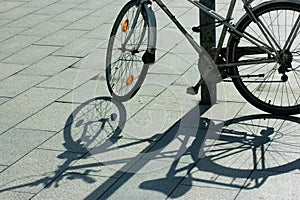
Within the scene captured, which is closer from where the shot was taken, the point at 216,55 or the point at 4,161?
the point at 4,161

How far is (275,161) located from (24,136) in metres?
2.02

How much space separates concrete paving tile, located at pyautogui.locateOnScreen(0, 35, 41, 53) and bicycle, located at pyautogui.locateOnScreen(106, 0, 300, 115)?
1896 millimetres

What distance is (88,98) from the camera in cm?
606

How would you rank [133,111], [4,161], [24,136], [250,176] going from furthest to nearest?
[133,111]
[24,136]
[4,161]
[250,176]

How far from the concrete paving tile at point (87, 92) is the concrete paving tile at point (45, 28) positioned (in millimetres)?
2094

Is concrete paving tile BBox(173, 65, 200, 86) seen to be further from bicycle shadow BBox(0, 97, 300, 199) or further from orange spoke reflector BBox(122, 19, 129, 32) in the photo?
orange spoke reflector BBox(122, 19, 129, 32)

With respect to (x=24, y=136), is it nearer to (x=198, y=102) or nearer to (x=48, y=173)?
(x=48, y=173)

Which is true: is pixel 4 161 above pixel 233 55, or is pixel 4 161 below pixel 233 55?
below

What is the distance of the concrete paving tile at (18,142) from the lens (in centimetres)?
503

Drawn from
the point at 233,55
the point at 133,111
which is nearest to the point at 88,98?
the point at 133,111

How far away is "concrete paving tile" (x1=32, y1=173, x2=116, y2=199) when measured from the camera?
4.41 metres

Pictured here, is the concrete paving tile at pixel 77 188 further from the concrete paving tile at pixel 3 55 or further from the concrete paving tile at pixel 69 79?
the concrete paving tile at pixel 3 55

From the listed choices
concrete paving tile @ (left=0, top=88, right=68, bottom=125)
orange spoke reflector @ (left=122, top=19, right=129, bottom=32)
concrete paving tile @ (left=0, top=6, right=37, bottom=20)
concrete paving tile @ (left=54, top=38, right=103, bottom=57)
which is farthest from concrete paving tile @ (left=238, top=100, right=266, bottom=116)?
concrete paving tile @ (left=0, top=6, right=37, bottom=20)

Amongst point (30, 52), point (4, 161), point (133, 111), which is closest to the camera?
point (4, 161)
